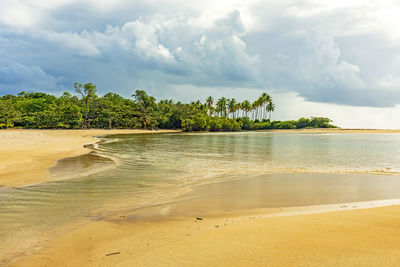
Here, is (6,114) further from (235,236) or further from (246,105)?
(246,105)

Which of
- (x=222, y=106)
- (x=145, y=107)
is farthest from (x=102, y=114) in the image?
(x=222, y=106)

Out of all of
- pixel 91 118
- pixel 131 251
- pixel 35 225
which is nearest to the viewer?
pixel 131 251

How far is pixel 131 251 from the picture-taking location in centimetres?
462

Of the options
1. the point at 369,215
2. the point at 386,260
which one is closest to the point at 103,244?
the point at 386,260

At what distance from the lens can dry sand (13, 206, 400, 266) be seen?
403 centimetres

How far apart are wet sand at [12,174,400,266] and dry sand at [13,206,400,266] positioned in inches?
0.6

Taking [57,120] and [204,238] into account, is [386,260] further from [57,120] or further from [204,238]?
[57,120]

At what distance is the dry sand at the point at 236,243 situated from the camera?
4.03 m

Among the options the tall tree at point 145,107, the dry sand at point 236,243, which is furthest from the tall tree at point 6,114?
the dry sand at point 236,243

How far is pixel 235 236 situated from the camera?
16.5ft

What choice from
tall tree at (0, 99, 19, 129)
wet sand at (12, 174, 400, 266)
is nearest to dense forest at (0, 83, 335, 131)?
tall tree at (0, 99, 19, 129)

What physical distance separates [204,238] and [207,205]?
3.16m

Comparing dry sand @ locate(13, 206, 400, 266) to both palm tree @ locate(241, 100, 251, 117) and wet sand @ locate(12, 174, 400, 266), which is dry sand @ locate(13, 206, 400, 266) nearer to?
wet sand @ locate(12, 174, 400, 266)

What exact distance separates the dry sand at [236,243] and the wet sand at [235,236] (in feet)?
0.05
